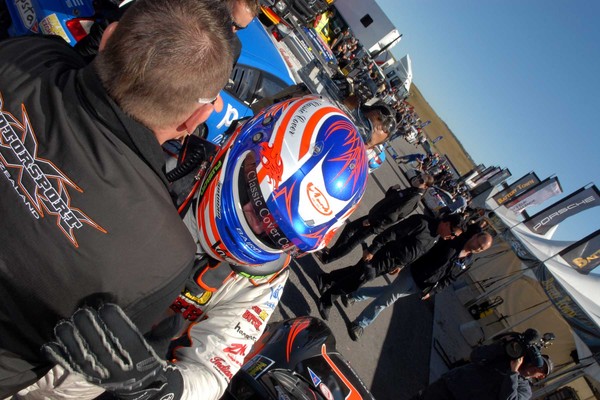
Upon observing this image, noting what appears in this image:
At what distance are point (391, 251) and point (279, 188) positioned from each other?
3.62 metres

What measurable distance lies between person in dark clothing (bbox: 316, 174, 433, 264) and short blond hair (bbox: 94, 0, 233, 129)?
4.79 meters

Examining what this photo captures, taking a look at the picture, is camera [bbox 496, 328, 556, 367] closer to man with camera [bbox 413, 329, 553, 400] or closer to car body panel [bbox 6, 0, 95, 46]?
man with camera [bbox 413, 329, 553, 400]

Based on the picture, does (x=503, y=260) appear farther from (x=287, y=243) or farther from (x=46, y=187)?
(x=46, y=187)

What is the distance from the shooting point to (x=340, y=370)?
128 inches

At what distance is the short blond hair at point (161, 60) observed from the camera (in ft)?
3.79

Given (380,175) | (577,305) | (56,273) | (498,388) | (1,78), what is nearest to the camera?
(56,273)

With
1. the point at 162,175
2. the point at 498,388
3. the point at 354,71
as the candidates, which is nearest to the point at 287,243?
the point at 162,175

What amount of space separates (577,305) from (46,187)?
10.2 m

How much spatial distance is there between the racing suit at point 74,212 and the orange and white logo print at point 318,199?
1.06 metres

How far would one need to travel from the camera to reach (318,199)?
222 cm

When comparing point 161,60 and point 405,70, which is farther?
point 405,70

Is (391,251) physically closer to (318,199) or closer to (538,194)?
(318,199)

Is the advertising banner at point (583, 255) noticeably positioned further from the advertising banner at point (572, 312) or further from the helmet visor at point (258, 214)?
the helmet visor at point (258, 214)

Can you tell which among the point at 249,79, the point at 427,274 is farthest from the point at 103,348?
the point at 427,274
